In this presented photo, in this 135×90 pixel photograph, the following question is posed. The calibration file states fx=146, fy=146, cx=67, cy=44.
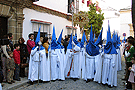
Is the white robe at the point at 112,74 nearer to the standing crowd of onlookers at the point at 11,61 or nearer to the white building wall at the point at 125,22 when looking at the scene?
the standing crowd of onlookers at the point at 11,61

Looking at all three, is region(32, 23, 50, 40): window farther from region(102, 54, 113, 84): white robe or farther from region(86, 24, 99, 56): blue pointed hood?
region(102, 54, 113, 84): white robe

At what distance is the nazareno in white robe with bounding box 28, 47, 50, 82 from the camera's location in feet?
19.5

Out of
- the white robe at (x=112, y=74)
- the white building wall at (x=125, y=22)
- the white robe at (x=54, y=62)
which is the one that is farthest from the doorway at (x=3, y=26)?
the white building wall at (x=125, y=22)

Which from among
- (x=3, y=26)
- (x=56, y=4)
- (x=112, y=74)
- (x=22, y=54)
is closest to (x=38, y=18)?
(x=56, y=4)

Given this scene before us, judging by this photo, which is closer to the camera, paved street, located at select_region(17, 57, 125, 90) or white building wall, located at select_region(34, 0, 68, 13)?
paved street, located at select_region(17, 57, 125, 90)

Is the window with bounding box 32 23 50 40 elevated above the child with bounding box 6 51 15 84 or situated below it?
above

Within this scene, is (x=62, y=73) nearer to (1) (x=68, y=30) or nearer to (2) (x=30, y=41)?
(2) (x=30, y=41)

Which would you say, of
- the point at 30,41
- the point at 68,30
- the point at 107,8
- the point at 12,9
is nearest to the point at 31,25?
the point at 12,9

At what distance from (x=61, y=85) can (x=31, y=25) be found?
20.3ft

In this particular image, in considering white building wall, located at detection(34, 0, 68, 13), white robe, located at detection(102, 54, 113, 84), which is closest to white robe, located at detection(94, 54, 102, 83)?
white robe, located at detection(102, 54, 113, 84)

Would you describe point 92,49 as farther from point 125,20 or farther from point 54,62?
point 125,20

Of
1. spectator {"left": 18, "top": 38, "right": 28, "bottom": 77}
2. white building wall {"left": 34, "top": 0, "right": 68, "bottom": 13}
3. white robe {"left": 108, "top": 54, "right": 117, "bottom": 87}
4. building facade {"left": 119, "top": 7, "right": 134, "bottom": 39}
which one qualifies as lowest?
white robe {"left": 108, "top": 54, "right": 117, "bottom": 87}

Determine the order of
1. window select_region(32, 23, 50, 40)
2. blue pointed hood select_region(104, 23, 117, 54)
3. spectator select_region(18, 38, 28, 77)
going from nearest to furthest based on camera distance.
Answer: blue pointed hood select_region(104, 23, 117, 54) < spectator select_region(18, 38, 28, 77) < window select_region(32, 23, 50, 40)

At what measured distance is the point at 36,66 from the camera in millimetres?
6004
